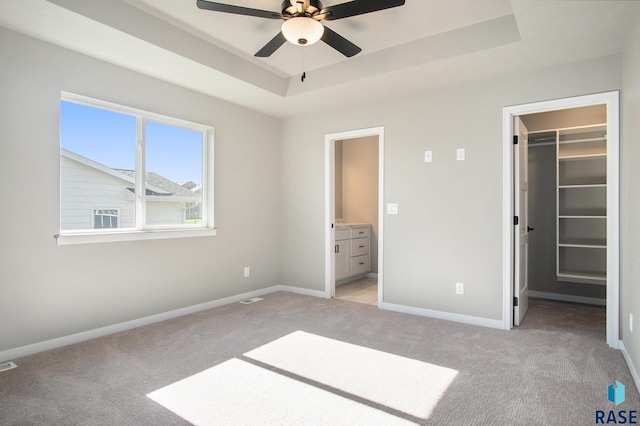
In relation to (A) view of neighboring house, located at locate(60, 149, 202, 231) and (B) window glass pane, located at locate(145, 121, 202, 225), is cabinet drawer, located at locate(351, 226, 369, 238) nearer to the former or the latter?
(B) window glass pane, located at locate(145, 121, 202, 225)

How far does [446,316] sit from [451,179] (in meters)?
1.41

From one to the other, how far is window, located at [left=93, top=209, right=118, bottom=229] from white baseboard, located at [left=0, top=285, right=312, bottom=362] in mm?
901

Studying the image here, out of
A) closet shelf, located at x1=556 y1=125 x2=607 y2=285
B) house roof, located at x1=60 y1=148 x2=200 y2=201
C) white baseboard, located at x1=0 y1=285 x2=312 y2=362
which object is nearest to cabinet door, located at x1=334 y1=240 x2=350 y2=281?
white baseboard, located at x1=0 y1=285 x2=312 y2=362

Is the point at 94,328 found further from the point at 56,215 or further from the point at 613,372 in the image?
the point at 613,372

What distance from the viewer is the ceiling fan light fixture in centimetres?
233

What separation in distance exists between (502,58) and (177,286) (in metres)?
3.76

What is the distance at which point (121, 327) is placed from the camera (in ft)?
10.6

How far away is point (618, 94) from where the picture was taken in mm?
2889

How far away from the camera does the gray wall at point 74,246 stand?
8.59 feet

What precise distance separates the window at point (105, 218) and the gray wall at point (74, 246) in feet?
0.68

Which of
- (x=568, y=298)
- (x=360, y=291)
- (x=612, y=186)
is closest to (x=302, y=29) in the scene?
(x=612, y=186)

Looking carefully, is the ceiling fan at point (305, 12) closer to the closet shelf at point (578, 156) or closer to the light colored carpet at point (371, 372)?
the light colored carpet at point (371, 372)

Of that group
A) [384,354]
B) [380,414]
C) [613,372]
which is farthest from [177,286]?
[613,372]

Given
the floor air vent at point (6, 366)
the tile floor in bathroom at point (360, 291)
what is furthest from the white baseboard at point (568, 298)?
the floor air vent at point (6, 366)
